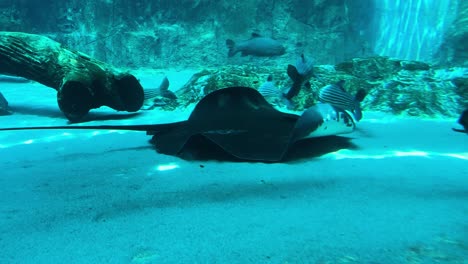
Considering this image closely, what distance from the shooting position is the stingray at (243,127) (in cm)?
283

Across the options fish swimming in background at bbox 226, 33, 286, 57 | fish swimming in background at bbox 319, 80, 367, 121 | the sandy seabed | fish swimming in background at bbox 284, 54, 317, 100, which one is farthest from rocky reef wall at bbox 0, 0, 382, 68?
the sandy seabed

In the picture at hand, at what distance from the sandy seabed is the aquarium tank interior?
0.04ft

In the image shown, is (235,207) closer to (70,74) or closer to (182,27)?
(70,74)

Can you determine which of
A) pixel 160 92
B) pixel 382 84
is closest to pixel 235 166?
pixel 160 92

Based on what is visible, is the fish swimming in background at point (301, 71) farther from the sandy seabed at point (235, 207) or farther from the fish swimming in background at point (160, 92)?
the fish swimming in background at point (160, 92)

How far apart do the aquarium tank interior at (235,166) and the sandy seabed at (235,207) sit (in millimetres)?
11

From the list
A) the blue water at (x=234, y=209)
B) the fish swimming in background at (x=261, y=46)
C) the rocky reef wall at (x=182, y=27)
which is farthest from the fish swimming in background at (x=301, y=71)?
the rocky reef wall at (x=182, y=27)

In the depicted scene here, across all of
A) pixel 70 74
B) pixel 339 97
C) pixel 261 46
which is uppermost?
pixel 261 46

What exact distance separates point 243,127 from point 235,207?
1.38m

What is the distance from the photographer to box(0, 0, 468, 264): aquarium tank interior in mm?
1456

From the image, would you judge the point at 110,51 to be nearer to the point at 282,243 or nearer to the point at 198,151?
the point at 198,151

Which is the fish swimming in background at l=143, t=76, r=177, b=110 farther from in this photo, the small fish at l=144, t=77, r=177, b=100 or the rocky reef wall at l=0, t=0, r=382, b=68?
the rocky reef wall at l=0, t=0, r=382, b=68

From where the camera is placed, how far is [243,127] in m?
3.19

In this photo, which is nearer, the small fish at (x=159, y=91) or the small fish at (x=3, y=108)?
the small fish at (x=3, y=108)
